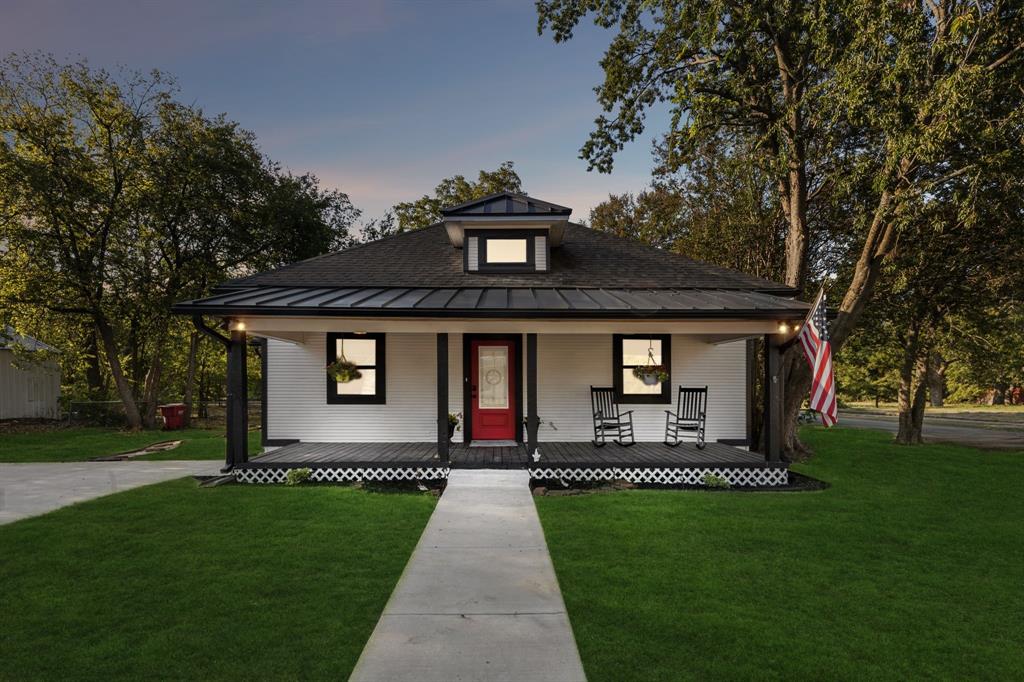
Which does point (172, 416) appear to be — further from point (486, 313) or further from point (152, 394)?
point (486, 313)

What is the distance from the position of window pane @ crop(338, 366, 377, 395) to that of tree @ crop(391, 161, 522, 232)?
12.5 meters

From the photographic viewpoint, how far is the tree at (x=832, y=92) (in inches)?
289

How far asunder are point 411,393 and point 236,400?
128 inches

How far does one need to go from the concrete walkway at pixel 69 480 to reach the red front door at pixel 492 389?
5104 mm

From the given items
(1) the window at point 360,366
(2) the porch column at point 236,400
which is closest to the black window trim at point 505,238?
(1) the window at point 360,366

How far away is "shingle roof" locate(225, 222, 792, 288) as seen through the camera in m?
10.1

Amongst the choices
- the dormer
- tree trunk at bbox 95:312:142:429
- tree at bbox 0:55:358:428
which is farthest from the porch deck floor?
tree at bbox 0:55:358:428

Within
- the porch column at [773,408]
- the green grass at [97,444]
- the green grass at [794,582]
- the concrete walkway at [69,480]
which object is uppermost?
the porch column at [773,408]

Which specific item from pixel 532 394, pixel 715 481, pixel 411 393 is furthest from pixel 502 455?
pixel 715 481

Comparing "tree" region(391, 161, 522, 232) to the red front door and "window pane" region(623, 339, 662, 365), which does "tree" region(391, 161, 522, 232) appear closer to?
the red front door

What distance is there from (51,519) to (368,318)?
466 centimetres

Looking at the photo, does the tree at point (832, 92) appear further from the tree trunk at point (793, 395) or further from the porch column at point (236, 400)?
the porch column at point (236, 400)

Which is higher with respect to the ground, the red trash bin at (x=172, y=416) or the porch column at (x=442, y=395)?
the porch column at (x=442, y=395)

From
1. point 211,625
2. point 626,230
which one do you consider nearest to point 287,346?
point 211,625
